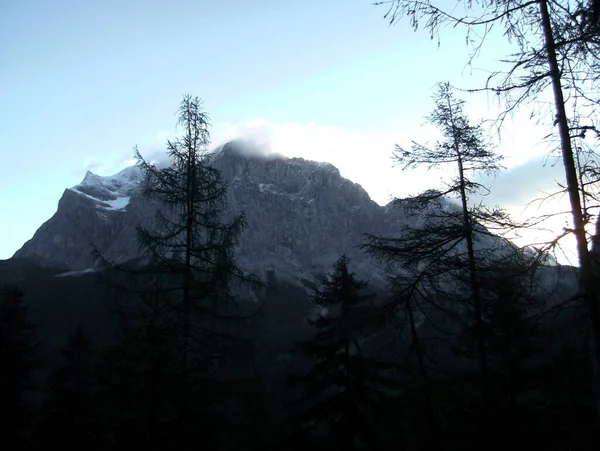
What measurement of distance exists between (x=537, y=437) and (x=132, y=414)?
11.0 m

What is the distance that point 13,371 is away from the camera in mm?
19984

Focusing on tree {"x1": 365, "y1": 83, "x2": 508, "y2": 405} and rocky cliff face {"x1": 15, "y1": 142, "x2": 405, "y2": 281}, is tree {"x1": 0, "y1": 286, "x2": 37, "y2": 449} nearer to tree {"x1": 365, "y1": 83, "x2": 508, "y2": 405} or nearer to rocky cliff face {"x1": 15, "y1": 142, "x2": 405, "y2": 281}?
tree {"x1": 365, "y1": 83, "x2": 508, "y2": 405}

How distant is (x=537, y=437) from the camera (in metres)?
13.1

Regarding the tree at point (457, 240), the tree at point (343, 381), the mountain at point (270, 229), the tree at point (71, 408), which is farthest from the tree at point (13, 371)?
the mountain at point (270, 229)

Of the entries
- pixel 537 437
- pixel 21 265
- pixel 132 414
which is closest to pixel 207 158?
pixel 132 414

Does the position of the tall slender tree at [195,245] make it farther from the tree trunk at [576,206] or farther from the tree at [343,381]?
the tree trunk at [576,206]

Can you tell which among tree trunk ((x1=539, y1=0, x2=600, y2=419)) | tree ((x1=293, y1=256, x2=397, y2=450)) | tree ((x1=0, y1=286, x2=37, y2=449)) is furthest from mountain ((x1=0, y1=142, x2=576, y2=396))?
tree trunk ((x1=539, y1=0, x2=600, y2=419))

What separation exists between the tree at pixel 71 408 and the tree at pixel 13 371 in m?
0.90

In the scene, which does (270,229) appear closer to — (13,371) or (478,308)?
(13,371)

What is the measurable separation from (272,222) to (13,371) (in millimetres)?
159687

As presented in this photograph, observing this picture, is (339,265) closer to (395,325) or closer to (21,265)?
(395,325)

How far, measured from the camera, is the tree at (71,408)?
2044cm

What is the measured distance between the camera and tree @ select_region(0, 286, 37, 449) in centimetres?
1936

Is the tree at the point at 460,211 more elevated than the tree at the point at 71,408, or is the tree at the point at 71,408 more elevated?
the tree at the point at 460,211
